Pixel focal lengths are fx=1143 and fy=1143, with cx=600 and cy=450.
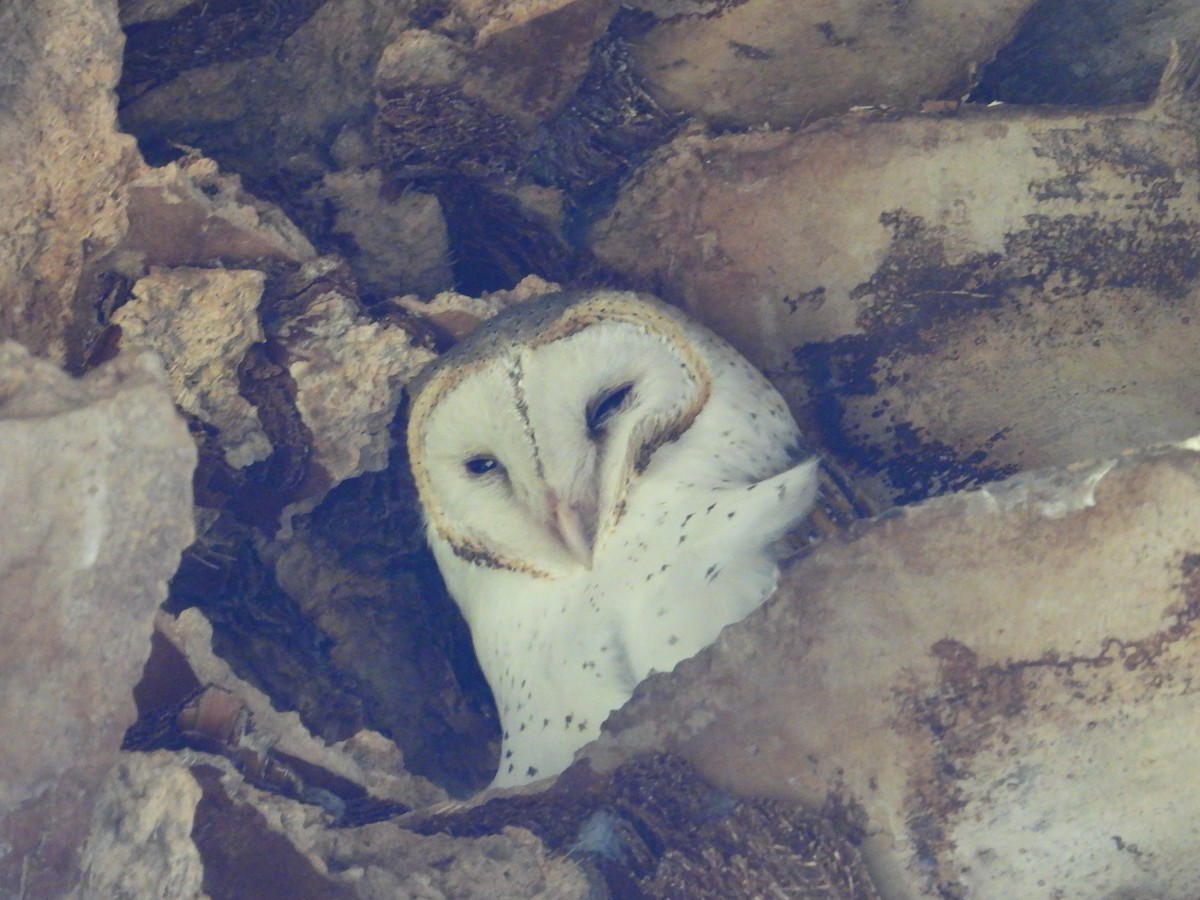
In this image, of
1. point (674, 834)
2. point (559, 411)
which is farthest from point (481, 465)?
point (674, 834)

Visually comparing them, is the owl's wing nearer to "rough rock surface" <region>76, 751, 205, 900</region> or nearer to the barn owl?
the barn owl

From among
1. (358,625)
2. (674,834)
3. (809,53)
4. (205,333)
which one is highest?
(809,53)

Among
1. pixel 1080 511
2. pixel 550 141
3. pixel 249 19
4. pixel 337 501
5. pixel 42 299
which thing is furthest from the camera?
pixel 337 501

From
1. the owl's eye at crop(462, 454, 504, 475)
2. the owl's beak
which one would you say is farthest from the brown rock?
the owl's beak

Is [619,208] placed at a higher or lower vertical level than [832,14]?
lower

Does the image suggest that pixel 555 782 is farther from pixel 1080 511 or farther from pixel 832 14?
pixel 832 14

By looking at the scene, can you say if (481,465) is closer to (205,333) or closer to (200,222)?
(205,333)

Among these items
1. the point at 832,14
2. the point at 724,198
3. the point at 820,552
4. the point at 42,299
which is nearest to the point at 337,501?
the point at 42,299
